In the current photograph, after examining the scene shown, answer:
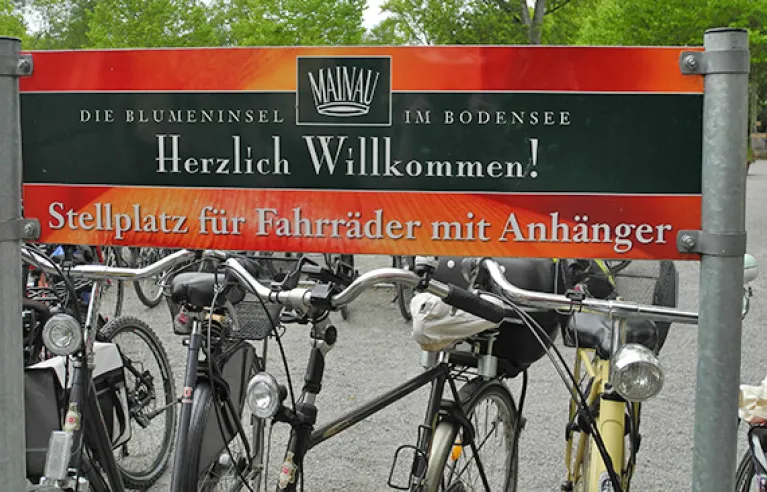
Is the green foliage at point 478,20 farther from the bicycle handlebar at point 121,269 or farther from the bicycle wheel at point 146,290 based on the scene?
the bicycle handlebar at point 121,269

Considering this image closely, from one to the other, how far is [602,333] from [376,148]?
144cm

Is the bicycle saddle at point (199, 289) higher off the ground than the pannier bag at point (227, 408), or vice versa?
the bicycle saddle at point (199, 289)

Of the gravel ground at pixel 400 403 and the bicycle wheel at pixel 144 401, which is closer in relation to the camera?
the bicycle wheel at pixel 144 401

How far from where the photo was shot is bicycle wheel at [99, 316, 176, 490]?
168 inches

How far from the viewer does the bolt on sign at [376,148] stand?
1955 mm

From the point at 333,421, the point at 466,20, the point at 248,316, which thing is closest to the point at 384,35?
the point at 466,20

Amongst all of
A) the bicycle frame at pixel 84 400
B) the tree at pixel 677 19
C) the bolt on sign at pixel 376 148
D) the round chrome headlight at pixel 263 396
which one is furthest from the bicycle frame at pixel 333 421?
the tree at pixel 677 19

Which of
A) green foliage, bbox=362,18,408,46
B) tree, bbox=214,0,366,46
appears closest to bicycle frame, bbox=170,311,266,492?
tree, bbox=214,0,366,46

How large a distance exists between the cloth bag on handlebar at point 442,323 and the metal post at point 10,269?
131 cm

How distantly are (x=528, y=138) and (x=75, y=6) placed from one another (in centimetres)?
4043

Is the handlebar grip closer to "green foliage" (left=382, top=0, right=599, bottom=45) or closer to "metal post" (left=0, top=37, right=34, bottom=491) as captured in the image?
"metal post" (left=0, top=37, right=34, bottom=491)

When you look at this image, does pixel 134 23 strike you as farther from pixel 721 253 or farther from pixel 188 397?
pixel 721 253

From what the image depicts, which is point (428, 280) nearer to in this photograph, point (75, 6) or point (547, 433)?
point (547, 433)

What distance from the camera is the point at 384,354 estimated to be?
7.07 metres
